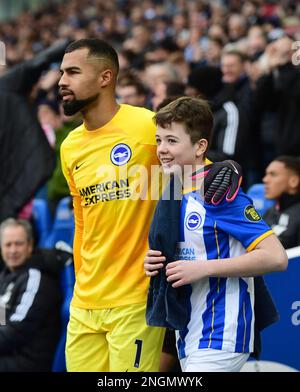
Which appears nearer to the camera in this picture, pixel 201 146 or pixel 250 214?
pixel 250 214

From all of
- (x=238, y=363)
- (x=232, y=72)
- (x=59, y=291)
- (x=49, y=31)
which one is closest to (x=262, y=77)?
(x=232, y=72)

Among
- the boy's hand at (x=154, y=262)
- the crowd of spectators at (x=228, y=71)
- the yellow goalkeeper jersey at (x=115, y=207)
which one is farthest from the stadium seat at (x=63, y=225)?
the boy's hand at (x=154, y=262)

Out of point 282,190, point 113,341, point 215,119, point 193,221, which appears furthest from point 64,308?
point 193,221

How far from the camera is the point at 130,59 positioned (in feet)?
37.3

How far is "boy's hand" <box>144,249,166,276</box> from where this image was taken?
3748 millimetres

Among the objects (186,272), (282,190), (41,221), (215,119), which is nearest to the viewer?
(186,272)

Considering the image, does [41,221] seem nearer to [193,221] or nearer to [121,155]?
[121,155]

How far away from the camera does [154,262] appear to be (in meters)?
3.77

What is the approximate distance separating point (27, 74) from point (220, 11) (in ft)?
30.5

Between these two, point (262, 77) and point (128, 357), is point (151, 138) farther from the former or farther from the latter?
point (262, 77)

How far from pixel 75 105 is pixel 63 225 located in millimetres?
3092

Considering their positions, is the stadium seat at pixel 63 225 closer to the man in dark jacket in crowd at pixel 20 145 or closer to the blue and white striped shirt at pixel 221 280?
the man in dark jacket in crowd at pixel 20 145

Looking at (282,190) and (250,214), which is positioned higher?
(282,190)

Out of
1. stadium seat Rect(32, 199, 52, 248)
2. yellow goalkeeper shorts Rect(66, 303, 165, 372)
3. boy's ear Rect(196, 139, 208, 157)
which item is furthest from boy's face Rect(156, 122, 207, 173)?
stadium seat Rect(32, 199, 52, 248)
